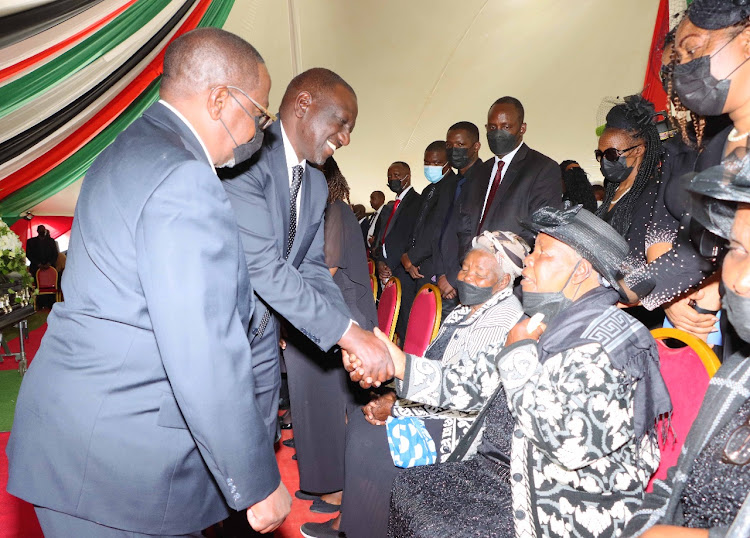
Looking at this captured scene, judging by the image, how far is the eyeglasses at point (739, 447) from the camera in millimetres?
1185

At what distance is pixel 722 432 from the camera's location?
1304 millimetres

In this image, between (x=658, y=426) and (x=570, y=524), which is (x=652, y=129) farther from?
(x=570, y=524)

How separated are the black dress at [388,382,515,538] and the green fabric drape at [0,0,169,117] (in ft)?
17.2

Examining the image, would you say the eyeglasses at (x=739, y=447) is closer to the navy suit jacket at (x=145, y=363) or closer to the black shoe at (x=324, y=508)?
the navy suit jacket at (x=145, y=363)

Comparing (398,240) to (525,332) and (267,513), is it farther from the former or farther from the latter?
(267,513)

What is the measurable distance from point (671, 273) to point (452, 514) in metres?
1.16

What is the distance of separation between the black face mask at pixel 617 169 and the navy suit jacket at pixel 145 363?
2.34 metres

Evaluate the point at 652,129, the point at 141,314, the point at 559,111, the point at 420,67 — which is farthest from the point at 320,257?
the point at 420,67

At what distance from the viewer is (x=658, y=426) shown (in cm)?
166

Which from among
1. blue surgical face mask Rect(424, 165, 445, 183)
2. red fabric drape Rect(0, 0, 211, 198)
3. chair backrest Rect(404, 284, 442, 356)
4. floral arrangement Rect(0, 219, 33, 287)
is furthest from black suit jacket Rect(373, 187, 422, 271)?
floral arrangement Rect(0, 219, 33, 287)

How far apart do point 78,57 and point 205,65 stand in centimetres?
512

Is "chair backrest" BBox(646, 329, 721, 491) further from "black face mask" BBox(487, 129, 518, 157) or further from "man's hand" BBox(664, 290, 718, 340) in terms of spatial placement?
"black face mask" BBox(487, 129, 518, 157)

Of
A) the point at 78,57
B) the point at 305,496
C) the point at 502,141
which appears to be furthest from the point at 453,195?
the point at 78,57

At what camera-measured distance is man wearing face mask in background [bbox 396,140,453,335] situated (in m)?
5.45
